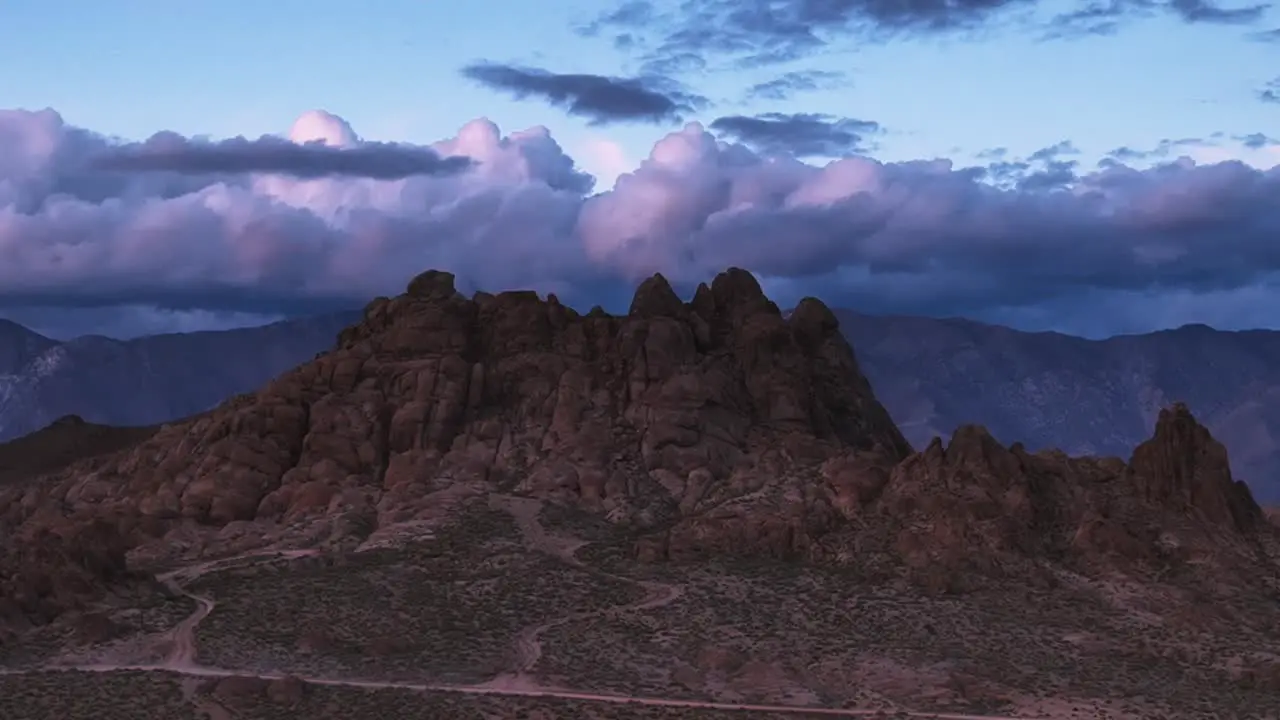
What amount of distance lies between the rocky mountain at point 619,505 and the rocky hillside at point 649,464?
0.19 meters

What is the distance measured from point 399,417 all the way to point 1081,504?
4225cm

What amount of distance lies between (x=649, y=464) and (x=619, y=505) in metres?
4.69

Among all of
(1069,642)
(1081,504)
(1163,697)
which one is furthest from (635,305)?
(1163,697)

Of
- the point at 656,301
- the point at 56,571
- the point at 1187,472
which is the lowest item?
the point at 56,571

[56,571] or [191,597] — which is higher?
[56,571]

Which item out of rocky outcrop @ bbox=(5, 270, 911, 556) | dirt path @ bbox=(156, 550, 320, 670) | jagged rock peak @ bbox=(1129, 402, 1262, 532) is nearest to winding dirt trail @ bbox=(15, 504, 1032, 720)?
dirt path @ bbox=(156, 550, 320, 670)

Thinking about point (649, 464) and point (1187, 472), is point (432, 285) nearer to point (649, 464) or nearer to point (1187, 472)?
point (649, 464)

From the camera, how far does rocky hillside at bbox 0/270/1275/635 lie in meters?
94.8

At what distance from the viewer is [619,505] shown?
341 ft

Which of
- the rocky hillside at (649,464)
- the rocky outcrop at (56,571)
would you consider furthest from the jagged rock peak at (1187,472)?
the rocky outcrop at (56,571)

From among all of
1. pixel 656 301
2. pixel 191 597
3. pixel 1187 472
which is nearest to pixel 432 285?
pixel 656 301

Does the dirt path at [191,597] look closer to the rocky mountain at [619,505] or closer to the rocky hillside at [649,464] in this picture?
the rocky mountain at [619,505]

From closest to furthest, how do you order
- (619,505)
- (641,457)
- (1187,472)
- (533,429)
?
(1187,472), (619,505), (641,457), (533,429)

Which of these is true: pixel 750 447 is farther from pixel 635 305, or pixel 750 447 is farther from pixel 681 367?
pixel 635 305
